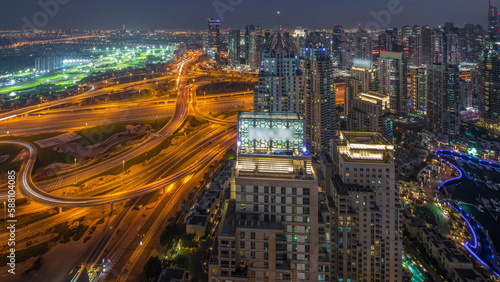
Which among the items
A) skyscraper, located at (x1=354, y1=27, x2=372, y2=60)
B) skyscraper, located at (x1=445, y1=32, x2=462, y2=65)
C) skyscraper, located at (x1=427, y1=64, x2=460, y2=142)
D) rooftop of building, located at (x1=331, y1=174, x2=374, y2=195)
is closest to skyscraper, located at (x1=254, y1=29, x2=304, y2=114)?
rooftop of building, located at (x1=331, y1=174, x2=374, y2=195)

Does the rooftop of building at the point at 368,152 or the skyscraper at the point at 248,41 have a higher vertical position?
the skyscraper at the point at 248,41

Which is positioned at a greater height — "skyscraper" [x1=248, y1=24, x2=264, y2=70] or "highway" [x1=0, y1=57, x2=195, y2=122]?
"skyscraper" [x1=248, y1=24, x2=264, y2=70]

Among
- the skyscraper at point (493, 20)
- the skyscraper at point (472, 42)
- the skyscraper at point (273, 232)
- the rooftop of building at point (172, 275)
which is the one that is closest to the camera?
the skyscraper at point (273, 232)

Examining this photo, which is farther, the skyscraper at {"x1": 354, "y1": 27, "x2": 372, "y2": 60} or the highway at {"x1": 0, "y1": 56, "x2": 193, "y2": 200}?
the skyscraper at {"x1": 354, "y1": 27, "x2": 372, "y2": 60}

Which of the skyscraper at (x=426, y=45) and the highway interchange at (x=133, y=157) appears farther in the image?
the skyscraper at (x=426, y=45)

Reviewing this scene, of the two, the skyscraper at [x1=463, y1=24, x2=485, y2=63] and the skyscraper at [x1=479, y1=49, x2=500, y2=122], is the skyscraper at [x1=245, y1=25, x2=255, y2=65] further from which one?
the skyscraper at [x1=463, y1=24, x2=485, y2=63]

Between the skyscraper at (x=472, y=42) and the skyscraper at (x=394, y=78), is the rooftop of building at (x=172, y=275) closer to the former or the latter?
the skyscraper at (x=394, y=78)

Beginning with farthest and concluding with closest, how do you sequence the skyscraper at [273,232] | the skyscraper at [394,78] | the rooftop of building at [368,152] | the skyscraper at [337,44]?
the skyscraper at [337,44], the skyscraper at [394,78], the rooftop of building at [368,152], the skyscraper at [273,232]

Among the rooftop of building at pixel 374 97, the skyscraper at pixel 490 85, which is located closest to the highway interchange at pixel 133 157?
the rooftop of building at pixel 374 97
